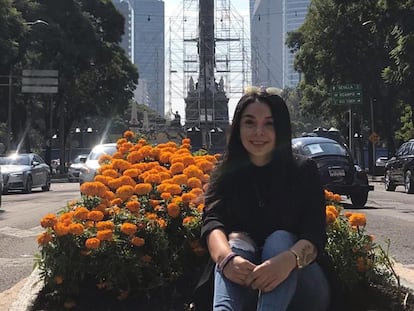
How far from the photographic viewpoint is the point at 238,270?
3188 mm

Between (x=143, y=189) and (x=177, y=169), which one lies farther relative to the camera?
(x=177, y=169)

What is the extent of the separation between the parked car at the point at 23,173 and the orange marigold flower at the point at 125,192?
701 inches

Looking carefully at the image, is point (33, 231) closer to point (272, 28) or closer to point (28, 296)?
point (28, 296)

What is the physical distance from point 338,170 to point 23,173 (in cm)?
1173

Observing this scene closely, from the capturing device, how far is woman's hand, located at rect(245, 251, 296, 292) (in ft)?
10.3

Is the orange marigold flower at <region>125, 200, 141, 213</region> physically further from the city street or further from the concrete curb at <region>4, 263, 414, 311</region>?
the city street

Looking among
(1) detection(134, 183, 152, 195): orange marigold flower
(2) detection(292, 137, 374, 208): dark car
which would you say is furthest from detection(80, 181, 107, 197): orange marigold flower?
(2) detection(292, 137, 374, 208): dark car

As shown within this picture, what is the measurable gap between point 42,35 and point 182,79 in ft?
117

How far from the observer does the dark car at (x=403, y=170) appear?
2108 centimetres

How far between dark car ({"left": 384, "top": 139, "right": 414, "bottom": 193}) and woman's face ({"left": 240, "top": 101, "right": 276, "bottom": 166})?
59.6 ft

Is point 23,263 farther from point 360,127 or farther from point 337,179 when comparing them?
point 360,127

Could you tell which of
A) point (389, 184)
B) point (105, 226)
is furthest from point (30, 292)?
point (389, 184)

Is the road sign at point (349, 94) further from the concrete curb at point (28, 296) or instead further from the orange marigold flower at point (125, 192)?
the concrete curb at point (28, 296)

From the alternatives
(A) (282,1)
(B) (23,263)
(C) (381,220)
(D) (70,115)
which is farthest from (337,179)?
(A) (282,1)
